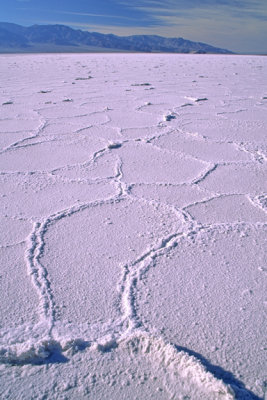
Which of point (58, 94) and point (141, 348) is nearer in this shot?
point (141, 348)

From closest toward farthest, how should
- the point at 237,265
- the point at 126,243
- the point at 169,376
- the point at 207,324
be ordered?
1. the point at 169,376
2. the point at 207,324
3. the point at 237,265
4. the point at 126,243

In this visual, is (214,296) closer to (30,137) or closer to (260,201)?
(260,201)

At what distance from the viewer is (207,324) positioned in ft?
2.65

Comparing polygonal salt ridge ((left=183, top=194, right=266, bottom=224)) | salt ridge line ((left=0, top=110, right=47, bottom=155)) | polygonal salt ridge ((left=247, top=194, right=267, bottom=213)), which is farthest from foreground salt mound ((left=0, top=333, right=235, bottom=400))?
salt ridge line ((left=0, top=110, right=47, bottom=155))

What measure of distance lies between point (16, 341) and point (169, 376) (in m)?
0.32

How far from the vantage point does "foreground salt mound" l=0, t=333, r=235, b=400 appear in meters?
0.65

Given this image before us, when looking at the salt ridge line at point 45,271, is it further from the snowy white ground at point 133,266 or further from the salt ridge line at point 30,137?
the salt ridge line at point 30,137

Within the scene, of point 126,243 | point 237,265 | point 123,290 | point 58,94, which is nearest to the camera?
point 123,290

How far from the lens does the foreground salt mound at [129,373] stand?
0.65 metres

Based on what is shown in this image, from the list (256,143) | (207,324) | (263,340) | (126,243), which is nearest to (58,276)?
(126,243)

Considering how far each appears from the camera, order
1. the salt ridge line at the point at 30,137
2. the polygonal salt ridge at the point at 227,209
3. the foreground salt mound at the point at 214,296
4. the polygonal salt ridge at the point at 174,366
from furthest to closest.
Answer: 1. the salt ridge line at the point at 30,137
2. the polygonal salt ridge at the point at 227,209
3. the foreground salt mound at the point at 214,296
4. the polygonal salt ridge at the point at 174,366

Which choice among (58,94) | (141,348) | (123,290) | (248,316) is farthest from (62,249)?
(58,94)

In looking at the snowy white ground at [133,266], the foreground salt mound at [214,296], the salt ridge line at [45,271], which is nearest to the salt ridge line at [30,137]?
the snowy white ground at [133,266]

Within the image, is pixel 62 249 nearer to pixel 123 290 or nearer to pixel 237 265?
pixel 123 290
